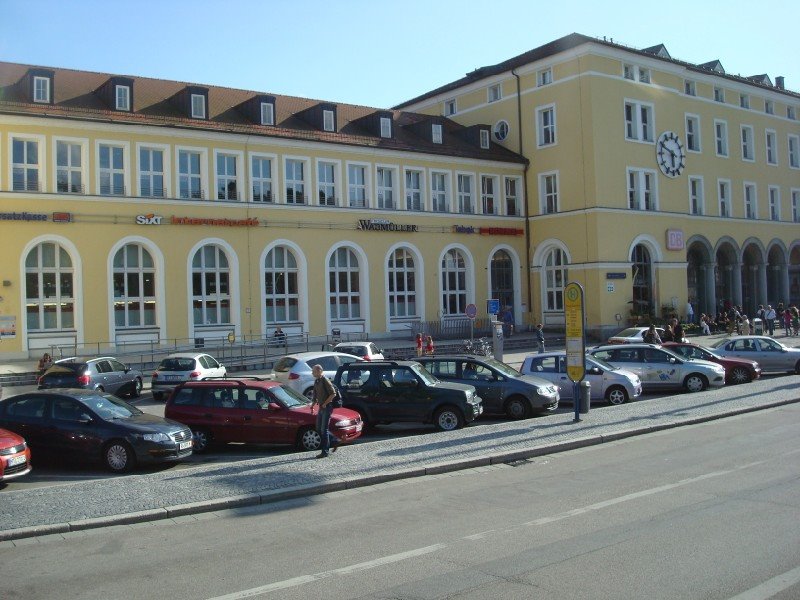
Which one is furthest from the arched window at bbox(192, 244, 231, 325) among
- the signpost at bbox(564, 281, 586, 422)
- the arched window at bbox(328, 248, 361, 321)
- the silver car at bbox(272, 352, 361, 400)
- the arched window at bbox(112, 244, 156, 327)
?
the signpost at bbox(564, 281, 586, 422)

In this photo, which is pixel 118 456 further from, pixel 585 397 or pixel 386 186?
pixel 386 186

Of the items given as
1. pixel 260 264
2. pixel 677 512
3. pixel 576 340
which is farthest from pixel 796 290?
pixel 677 512

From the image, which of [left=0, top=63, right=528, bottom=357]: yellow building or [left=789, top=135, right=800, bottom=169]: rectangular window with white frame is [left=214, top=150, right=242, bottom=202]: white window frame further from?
[left=789, top=135, right=800, bottom=169]: rectangular window with white frame

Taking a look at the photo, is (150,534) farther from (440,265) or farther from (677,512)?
(440,265)

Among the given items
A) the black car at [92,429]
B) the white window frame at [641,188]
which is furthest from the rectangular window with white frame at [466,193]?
the black car at [92,429]

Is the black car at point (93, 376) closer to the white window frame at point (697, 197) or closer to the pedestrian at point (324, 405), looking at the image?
the pedestrian at point (324, 405)

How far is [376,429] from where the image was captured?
58.1ft

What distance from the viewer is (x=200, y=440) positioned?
15180 millimetres

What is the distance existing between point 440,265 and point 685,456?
1232 inches

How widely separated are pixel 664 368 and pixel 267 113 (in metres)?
25.0

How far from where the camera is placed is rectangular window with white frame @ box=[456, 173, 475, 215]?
147 ft

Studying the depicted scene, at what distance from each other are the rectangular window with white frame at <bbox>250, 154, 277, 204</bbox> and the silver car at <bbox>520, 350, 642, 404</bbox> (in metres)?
20.7

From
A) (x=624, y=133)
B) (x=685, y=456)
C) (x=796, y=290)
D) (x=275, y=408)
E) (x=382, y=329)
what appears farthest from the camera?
(x=796, y=290)

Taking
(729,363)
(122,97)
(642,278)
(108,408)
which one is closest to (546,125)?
(642,278)
